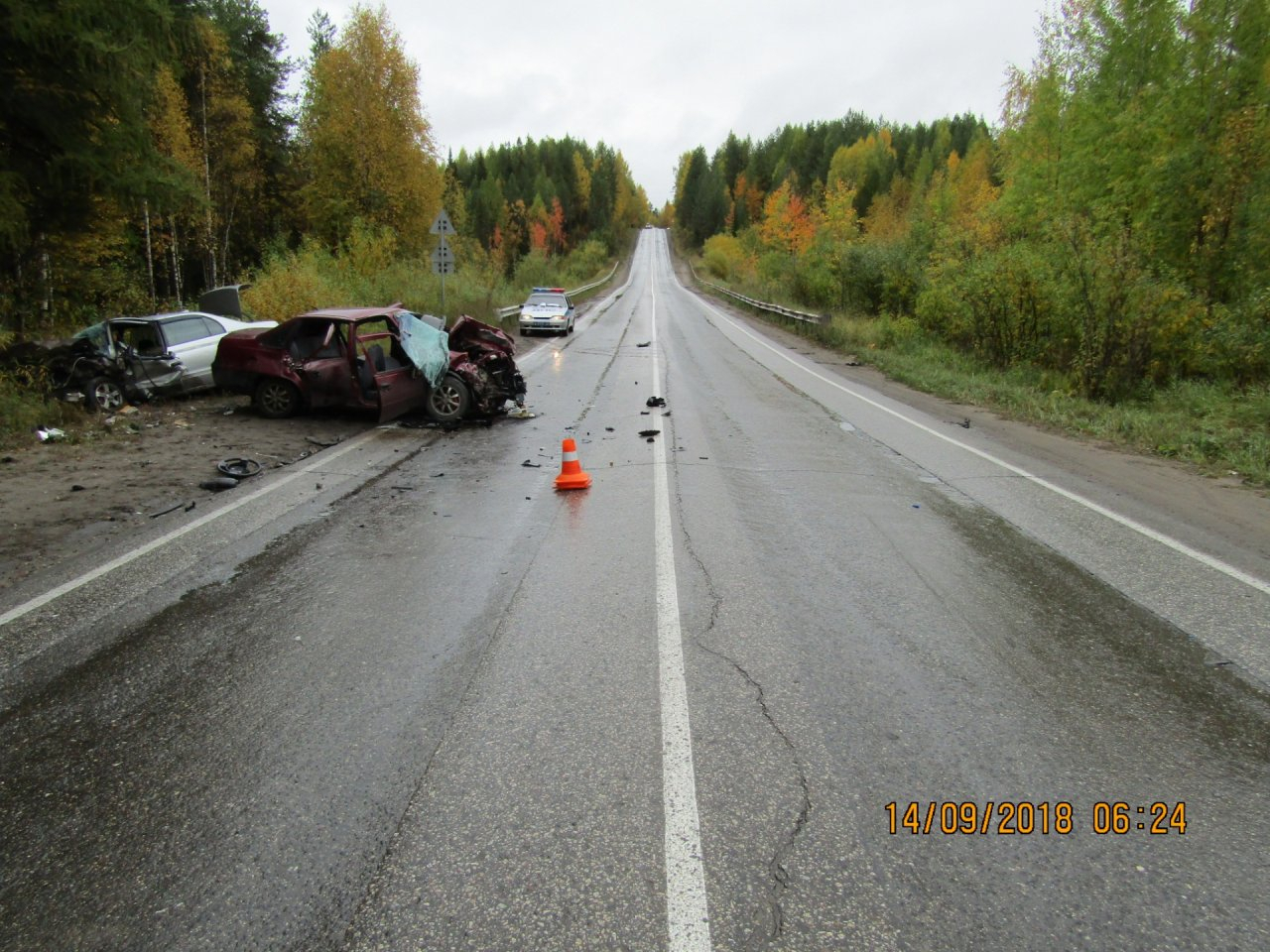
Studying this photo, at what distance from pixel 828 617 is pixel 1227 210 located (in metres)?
16.2

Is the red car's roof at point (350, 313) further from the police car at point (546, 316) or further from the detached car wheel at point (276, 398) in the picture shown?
the police car at point (546, 316)

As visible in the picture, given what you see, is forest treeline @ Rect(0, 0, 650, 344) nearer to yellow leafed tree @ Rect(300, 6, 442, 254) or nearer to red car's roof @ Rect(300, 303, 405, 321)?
yellow leafed tree @ Rect(300, 6, 442, 254)

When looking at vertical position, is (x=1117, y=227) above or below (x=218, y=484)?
above

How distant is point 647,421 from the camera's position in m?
11.0

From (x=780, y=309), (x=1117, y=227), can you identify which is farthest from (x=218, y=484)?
(x=780, y=309)

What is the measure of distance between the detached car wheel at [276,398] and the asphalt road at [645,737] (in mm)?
4856

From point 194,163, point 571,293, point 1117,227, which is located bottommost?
point 571,293

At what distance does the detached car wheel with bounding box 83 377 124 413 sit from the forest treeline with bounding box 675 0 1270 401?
16.7 metres

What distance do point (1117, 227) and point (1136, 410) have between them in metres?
6.93

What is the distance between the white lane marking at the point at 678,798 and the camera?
218 cm

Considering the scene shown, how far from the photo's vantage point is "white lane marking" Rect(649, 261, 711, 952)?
7.15 ft
